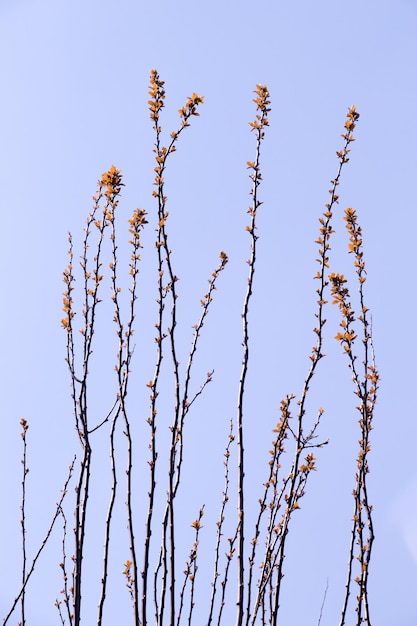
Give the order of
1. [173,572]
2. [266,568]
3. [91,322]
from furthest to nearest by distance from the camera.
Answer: [91,322] → [266,568] → [173,572]

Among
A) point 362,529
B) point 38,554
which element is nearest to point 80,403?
point 38,554

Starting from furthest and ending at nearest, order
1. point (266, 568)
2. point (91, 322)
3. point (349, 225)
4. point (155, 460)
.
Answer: point (349, 225) → point (91, 322) → point (266, 568) → point (155, 460)

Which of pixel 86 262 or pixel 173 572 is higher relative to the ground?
pixel 86 262

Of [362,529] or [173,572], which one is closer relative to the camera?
[173,572]

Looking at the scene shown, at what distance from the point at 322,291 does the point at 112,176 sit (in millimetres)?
1289

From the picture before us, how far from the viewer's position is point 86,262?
336 centimetres

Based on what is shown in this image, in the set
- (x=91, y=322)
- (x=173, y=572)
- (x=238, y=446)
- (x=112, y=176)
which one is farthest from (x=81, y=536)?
(x=112, y=176)

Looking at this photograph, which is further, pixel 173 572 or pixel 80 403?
pixel 80 403

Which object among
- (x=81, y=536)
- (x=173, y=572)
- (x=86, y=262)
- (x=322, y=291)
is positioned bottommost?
(x=173, y=572)

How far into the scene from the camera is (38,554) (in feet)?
10.2

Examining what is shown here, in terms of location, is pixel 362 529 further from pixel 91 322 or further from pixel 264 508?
pixel 91 322

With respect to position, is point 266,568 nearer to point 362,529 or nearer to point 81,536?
point 362,529

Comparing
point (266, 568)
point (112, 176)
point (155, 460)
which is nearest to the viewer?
point (155, 460)

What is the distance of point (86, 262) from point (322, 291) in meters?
1.30
